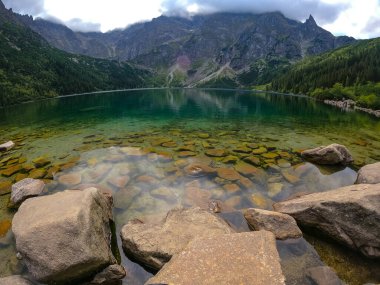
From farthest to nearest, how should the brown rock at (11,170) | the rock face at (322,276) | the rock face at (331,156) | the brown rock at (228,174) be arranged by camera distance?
the rock face at (331,156) < the brown rock at (11,170) < the brown rock at (228,174) < the rock face at (322,276)

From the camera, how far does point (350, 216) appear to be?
38.9 feet

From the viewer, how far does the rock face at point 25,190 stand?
1667 cm

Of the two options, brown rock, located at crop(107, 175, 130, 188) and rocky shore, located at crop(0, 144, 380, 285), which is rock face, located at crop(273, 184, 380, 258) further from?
brown rock, located at crop(107, 175, 130, 188)

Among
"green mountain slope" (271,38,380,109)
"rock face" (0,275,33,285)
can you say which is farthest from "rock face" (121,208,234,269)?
"green mountain slope" (271,38,380,109)

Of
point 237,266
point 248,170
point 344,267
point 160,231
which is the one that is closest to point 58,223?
point 160,231

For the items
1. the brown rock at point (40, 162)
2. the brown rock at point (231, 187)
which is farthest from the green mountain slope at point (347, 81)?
the brown rock at point (40, 162)

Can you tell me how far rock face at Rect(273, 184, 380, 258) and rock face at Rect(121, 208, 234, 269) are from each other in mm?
4264

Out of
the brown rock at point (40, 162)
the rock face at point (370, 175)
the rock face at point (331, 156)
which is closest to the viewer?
the rock face at point (370, 175)

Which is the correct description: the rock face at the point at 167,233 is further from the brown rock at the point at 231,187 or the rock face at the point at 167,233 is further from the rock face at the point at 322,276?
the brown rock at the point at 231,187

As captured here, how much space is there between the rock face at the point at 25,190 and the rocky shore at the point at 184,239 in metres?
4.10

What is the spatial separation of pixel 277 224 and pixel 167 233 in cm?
542

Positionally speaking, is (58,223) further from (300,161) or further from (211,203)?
(300,161)

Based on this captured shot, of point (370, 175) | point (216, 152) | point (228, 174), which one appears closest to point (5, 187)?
point (228, 174)

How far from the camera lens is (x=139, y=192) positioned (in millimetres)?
18391
